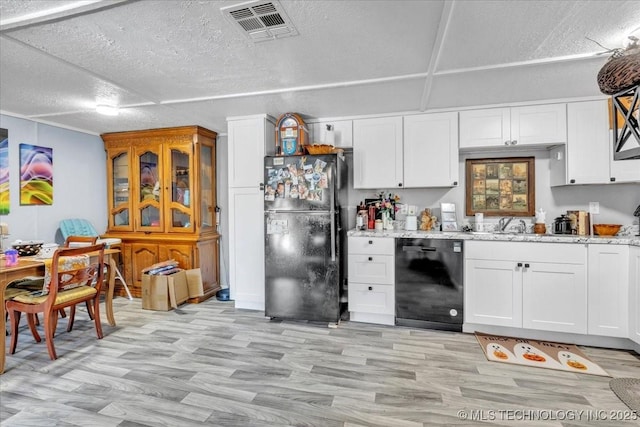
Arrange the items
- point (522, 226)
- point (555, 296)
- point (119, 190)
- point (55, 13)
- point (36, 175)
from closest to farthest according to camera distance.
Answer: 1. point (55, 13)
2. point (555, 296)
3. point (522, 226)
4. point (36, 175)
5. point (119, 190)

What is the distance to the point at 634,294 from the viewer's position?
2.48m

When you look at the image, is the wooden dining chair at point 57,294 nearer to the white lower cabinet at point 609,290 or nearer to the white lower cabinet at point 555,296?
the white lower cabinet at point 555,296

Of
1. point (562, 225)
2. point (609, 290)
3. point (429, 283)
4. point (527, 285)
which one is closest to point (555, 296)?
point (527, 285)

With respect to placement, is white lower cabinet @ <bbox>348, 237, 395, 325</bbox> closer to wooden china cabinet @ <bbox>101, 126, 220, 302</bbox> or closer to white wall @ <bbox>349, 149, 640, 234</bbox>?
white wall @ <bbox>349, 149, 640, 234</bbox>

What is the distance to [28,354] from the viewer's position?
2588 mm

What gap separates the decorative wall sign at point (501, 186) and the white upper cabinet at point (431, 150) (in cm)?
36

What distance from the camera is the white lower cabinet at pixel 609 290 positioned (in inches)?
101

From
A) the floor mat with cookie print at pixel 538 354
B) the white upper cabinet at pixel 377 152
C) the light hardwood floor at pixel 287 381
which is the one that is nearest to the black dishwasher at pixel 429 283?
the light hardwood floor at pixel 287 381

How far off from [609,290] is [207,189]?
455 cm

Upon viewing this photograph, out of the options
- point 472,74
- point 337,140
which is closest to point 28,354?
point 337,140

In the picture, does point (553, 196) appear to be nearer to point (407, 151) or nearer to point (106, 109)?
point (407, 151)

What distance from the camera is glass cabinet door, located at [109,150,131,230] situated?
14.4ft

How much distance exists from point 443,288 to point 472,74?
6.38ft

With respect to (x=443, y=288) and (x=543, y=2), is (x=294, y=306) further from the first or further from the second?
(x=543, y=2)
